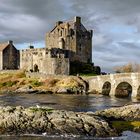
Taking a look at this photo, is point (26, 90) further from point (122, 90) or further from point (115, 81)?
point (122, 90)

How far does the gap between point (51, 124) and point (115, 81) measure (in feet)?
166

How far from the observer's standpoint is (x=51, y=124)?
117 feet

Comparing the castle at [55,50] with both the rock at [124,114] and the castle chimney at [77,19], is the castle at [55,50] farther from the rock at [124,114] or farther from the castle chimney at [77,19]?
the rock at [124,114]

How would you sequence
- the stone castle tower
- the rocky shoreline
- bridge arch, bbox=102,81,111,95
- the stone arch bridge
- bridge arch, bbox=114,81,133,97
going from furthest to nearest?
the stone castle tower
bridge arch, bbox=102,81,111,95
bridge arch, bbox=114,81,133,97
the stone arch bridge
the rocky shoreline

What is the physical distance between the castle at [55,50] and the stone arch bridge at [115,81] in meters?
15.6

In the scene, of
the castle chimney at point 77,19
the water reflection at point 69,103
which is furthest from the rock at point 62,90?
the castle chimney at point 77,19

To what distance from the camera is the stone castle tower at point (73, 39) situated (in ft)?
368

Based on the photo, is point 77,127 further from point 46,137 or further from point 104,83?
point 104,83

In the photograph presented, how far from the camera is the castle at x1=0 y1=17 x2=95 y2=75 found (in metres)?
107

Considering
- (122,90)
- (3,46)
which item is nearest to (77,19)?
(3,46)

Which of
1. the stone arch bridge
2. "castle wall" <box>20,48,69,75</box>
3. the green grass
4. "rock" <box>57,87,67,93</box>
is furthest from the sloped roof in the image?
the stone arch bridge

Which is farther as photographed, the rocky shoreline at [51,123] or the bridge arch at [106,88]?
the bridge arch at [106,88]

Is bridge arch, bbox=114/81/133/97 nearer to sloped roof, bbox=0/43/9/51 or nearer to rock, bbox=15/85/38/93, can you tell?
rock, bbox=15/85/38/93

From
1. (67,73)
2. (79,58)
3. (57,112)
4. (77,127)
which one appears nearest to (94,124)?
(77,127)
